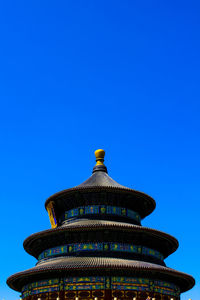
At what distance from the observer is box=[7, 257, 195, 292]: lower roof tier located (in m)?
25.1

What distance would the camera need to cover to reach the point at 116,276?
26.0 metres

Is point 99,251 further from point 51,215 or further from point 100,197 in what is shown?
point 51,215

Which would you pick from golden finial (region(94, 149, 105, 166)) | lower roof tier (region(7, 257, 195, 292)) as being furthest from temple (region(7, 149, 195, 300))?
golden finial (region(94, 149, 105, 166))

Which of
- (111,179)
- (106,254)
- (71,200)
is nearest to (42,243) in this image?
(71,200)

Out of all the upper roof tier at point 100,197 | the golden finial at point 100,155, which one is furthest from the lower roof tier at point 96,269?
the golden finial at point 100,155

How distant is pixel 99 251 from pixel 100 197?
16.3 ft

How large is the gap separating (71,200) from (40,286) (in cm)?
738

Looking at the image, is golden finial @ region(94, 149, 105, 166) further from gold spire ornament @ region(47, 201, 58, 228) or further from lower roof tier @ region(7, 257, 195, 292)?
lower roof tier @ region(7, 257, 195, 292)

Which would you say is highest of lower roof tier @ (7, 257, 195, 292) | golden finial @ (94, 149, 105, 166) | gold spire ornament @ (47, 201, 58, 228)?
golden finial @ (94, 149, 105, 166)

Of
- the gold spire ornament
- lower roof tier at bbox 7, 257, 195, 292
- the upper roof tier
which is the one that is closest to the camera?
lower roof tier at bbox 7, 257, 195, 292

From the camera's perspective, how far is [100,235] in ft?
92.7

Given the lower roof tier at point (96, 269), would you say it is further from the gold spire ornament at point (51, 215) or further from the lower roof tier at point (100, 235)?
the gold spire ornament at point (51, 215)

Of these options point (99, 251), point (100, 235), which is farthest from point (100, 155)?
point (99, 251)

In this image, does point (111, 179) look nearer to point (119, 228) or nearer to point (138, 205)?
point (138, 205)
